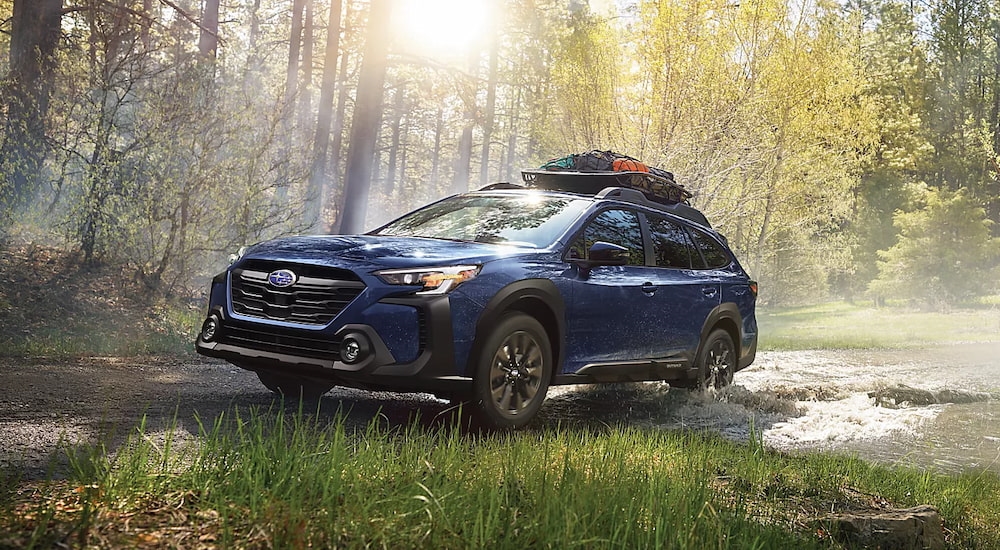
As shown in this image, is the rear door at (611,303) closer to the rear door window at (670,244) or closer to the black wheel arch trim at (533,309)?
the black wheel arch trim at (533,309)

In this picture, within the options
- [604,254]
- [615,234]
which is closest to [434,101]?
[615,234]

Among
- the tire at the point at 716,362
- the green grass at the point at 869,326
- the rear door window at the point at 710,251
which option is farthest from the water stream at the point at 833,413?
the green grass at the point at 869,326

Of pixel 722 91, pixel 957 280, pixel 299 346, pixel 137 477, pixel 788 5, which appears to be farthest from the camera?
pixel 957 280

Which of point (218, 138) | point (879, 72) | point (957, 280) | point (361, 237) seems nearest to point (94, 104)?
point (218, 138)

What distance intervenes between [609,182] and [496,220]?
2.16 metres

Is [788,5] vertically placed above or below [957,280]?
above

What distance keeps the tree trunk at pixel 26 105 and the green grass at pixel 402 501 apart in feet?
32.3

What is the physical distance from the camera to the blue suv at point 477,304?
583 centimetres

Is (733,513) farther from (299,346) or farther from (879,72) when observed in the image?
(879,72)

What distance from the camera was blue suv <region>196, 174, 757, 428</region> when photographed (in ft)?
19.1

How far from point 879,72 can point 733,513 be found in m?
45.5

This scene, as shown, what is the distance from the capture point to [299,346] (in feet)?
19.5

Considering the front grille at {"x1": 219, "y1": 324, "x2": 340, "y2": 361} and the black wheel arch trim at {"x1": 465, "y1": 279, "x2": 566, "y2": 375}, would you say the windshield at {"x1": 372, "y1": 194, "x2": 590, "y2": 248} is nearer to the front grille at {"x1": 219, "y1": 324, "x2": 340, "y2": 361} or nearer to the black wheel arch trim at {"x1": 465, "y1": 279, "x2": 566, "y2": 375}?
the black wheel arch trim at {"x1": 465, "y1": 279, "x2": 566, "y2": 375}

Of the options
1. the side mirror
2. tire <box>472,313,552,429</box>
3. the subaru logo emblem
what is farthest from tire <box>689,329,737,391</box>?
the subaru logo emblem
